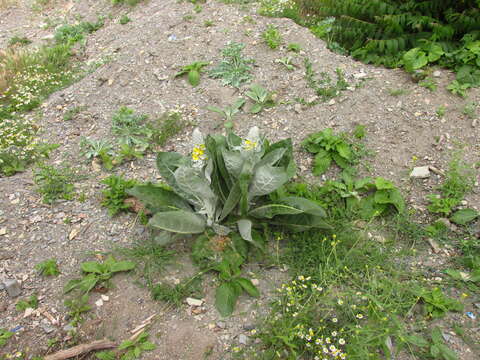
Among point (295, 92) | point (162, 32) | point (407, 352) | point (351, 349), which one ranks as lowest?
point (407, 352)

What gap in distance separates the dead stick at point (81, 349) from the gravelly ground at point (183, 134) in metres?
0.10

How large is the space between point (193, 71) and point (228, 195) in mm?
2563

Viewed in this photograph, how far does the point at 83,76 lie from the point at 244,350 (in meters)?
5.14

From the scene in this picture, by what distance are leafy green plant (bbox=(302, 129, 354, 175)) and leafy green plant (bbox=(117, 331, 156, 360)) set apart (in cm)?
226

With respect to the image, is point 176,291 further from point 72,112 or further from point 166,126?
point 72,112

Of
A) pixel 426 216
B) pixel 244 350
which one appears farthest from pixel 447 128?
pixel 244 350

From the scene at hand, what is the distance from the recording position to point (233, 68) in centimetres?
517

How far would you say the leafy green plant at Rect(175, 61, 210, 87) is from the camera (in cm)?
503

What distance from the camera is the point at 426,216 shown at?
138 inches

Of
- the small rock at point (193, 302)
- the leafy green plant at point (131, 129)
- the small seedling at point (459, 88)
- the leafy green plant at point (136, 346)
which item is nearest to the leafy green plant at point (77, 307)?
the leafy green plant at point (136, 346)

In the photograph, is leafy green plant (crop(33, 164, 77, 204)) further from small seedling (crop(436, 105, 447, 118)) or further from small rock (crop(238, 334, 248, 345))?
small seedling (crop(436, 105, 447, 118))

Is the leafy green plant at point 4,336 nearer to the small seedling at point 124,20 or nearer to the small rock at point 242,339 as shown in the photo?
the small rock at point 242,339

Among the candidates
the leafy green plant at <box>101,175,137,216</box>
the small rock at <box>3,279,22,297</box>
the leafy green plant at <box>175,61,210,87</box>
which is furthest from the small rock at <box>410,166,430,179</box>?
the small rock at <box>3,279,22,297</box>

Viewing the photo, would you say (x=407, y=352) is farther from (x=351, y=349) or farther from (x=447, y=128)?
(x=447, y=128)
